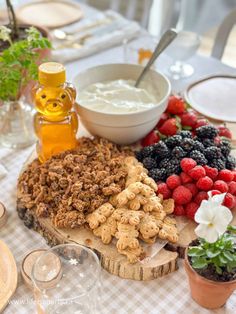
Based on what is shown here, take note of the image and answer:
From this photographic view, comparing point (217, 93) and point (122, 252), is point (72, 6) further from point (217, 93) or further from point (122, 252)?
point (122, 252)

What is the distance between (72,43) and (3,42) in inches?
13.6

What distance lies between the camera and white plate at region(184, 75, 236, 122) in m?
1.42

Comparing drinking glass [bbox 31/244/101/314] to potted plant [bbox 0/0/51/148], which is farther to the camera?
potted plant [bbox 0/0/51/148]

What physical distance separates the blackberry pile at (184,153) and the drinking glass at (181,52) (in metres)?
0.47

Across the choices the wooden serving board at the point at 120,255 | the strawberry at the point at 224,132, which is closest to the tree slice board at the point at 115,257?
the wooden serving board at the point at 120,255

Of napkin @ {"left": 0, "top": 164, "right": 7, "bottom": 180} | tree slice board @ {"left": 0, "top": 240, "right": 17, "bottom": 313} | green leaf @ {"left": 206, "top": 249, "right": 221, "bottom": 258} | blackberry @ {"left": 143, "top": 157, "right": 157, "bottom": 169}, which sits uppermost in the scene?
green leaf @ {"left": 206, "top": 249, "right": 221, "bottom": 258}

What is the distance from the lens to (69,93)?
117 cm

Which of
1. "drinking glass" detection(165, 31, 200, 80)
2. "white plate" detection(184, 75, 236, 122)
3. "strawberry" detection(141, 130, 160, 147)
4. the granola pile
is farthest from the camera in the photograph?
"drinking glass" detection(165, 31, 200, 80)

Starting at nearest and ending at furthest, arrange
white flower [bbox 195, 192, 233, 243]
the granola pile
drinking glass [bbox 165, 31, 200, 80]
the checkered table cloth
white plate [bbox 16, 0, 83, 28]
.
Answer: white flower [bbox 195, 192, 233, 243], the checkered table cloth, the granola pile, drinking glass [bbox 165, 31, 200, 80], white plate [bbox 16, 0, 83, 28]

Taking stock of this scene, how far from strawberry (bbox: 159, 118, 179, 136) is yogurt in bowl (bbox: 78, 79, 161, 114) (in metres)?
0.06

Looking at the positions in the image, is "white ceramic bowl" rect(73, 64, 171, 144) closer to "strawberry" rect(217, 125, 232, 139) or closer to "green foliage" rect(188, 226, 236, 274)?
"strawberry" rect(217, 125, 232, 139)

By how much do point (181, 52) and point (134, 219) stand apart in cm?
81

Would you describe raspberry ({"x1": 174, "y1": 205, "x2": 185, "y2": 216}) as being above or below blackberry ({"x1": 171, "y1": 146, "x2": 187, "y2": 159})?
below

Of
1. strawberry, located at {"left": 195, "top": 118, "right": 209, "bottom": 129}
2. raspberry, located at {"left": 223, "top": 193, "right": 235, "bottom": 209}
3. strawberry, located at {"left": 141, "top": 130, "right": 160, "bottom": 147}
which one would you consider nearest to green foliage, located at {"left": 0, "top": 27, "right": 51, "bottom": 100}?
strawberry, located at {"left": 141, "top": 130, "right": 160, "bottom": 147}
